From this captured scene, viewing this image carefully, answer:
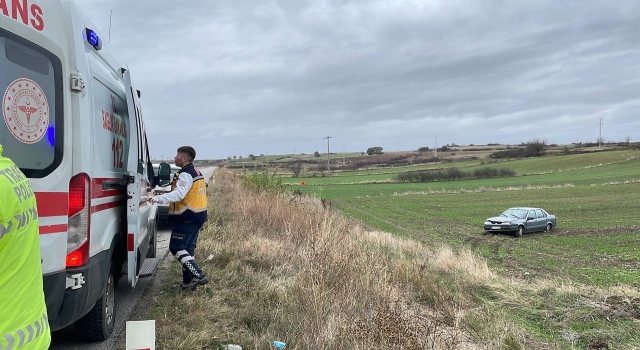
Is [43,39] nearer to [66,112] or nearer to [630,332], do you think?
[66,112]

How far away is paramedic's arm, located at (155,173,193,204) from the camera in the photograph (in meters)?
5.30

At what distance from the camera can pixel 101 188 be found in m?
3.76

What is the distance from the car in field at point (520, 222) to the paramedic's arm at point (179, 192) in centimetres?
2236

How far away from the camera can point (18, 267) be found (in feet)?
6.03

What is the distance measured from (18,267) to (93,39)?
8.07 ft

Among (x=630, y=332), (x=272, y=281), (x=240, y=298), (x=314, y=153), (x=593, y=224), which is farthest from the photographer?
(x=314, y=153)

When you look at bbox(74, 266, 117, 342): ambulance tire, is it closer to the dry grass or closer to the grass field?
the dry grass

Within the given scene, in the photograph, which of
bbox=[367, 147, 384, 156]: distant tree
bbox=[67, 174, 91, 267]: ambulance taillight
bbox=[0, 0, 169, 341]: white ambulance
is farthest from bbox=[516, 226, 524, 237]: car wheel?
bbox=[367, 147, 384, 156]: distant tree

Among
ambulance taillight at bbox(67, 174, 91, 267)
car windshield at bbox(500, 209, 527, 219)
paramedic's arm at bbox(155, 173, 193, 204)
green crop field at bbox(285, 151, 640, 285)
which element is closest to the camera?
ambulance taillight at bbox(67, 174, 91, 267)

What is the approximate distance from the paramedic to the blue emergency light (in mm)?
2021

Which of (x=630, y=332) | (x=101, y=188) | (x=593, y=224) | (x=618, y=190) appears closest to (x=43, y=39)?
(x=101, y=188)

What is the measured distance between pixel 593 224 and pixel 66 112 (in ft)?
103

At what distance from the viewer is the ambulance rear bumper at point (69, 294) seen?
309cm

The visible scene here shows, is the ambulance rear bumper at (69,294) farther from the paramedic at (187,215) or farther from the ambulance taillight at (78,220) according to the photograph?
the paramedic at (187,215)
